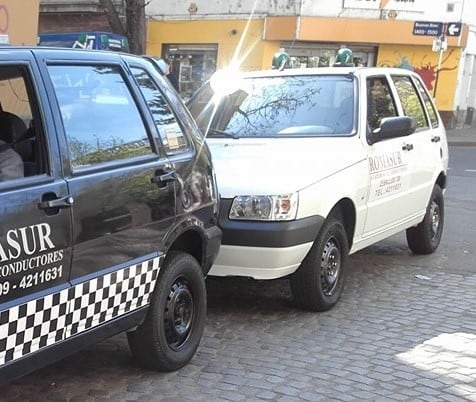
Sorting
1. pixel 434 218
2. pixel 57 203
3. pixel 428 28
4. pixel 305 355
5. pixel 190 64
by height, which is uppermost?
pixel 428 28

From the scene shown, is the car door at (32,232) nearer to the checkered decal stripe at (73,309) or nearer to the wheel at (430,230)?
the checkered decal stripe at (73,309)

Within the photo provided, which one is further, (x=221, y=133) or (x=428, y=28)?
(x=428, y=28)

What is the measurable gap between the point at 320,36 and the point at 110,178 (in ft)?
60.7

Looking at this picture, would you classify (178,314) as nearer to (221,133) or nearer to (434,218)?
(221,133)

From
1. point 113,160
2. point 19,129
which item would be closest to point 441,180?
point 113,160

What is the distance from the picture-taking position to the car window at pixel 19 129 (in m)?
3.06

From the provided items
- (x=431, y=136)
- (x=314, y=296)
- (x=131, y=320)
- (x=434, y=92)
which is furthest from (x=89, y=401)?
(x=434, y=92)

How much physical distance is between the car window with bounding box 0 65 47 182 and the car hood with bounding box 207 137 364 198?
1.75 metres

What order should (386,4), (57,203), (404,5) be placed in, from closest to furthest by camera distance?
(57,203), (386,4), (404,5)

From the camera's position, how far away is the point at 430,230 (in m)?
7.14

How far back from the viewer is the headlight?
15.2 ft

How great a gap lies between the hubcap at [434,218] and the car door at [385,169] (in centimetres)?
Result: 77

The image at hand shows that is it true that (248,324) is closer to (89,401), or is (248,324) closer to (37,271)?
(89,401)

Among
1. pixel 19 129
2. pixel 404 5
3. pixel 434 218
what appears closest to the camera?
pixel 19 129
